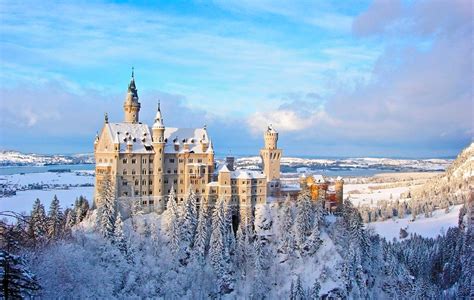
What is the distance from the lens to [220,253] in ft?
345

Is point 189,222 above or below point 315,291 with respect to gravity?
above

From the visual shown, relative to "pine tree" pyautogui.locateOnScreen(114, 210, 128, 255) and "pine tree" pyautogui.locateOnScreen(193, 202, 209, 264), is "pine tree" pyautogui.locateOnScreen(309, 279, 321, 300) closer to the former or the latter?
"pine tree" pyautogui.locateOnScreen(193, 202, 209, 264)

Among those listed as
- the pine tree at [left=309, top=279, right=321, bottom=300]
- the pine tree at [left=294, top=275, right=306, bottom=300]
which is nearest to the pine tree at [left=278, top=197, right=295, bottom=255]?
the pine tree at [left=309, top=279, right=321, bottom=300]

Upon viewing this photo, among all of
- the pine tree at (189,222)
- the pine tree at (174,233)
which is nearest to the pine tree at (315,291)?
the pine tree at (189,222)

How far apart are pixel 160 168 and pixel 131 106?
1743 centimetres

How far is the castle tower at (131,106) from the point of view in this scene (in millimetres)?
121125

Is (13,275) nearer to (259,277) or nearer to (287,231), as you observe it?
(259,277)

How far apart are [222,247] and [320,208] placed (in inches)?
956

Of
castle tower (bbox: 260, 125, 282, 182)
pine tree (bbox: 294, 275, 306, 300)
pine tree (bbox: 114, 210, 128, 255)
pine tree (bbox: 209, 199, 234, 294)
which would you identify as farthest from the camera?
castle tower (bbox: 260, 125, 282, 182)

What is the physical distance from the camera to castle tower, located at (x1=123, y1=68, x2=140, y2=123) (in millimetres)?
121125

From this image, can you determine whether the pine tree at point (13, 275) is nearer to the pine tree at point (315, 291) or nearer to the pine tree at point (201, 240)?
the pine tree at point (201, 240)

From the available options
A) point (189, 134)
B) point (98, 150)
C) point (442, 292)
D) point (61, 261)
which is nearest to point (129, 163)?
point (98, 150)

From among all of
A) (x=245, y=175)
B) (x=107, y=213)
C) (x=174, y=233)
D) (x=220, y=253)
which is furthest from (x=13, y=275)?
(x=245, y=175)

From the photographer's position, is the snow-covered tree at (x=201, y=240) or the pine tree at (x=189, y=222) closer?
the snow-covered tree at (x=201, y=240)
